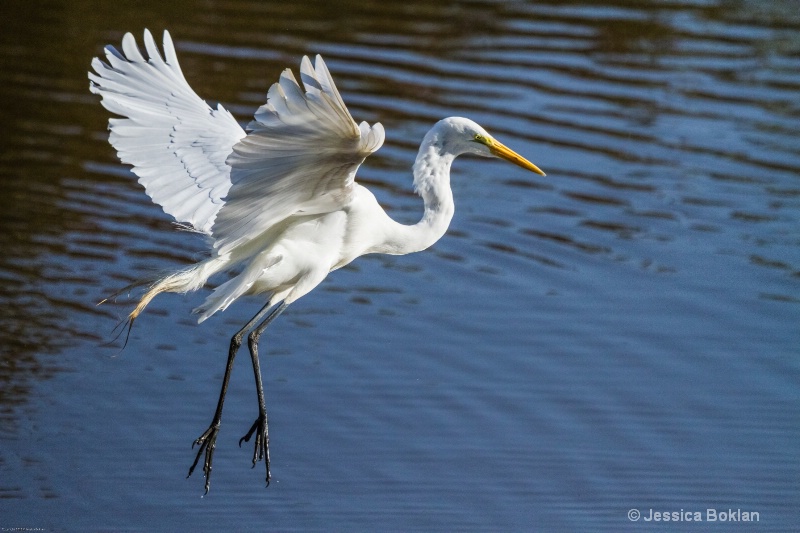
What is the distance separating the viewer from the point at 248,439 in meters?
7.02

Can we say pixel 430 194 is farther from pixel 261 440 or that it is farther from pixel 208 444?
pixel 208 444

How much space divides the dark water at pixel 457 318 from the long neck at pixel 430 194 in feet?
4.24

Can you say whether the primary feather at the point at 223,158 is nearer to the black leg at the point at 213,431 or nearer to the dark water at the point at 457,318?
the black leg at the point at 213,431

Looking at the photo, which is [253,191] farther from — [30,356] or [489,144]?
[30,356]

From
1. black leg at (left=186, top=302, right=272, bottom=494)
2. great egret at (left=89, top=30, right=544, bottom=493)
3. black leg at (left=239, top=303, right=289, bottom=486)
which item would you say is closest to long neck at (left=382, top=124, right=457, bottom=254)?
great egret at (left=89, top=30, right=544, bottom=493)

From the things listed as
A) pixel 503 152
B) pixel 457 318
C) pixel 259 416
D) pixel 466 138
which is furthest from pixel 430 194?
pixel 457 318

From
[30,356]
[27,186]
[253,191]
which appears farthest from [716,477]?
[27,186]

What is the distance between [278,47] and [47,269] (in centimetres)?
522

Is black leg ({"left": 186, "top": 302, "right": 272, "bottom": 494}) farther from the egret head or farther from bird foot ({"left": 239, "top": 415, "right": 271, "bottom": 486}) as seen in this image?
the egret head

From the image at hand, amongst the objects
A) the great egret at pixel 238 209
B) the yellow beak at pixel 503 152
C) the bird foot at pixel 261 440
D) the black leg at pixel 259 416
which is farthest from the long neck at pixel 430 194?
the bird foot at pixel 261 440

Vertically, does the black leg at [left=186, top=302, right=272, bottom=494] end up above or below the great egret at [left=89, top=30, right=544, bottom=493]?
below

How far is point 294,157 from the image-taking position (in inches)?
213

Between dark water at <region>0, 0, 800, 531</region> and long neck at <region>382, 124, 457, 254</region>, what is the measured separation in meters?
1.29

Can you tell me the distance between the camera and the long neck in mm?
6457
